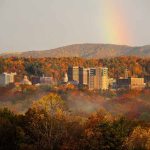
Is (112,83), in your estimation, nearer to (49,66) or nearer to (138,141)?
(49,66)

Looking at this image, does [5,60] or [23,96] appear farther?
[5,60]

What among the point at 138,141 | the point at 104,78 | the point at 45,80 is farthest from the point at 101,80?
the point at 138,141

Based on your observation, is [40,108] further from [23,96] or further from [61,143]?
[23,96]

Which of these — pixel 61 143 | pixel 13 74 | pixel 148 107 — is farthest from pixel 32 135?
pixel 13 74

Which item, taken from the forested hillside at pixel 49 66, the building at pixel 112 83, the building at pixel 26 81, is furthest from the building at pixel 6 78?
the building at pixel 112 83

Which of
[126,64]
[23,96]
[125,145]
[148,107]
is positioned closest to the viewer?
[125,145]

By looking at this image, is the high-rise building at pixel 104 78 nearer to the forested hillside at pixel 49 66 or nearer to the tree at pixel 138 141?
the forested hillside at pixel 49 66
